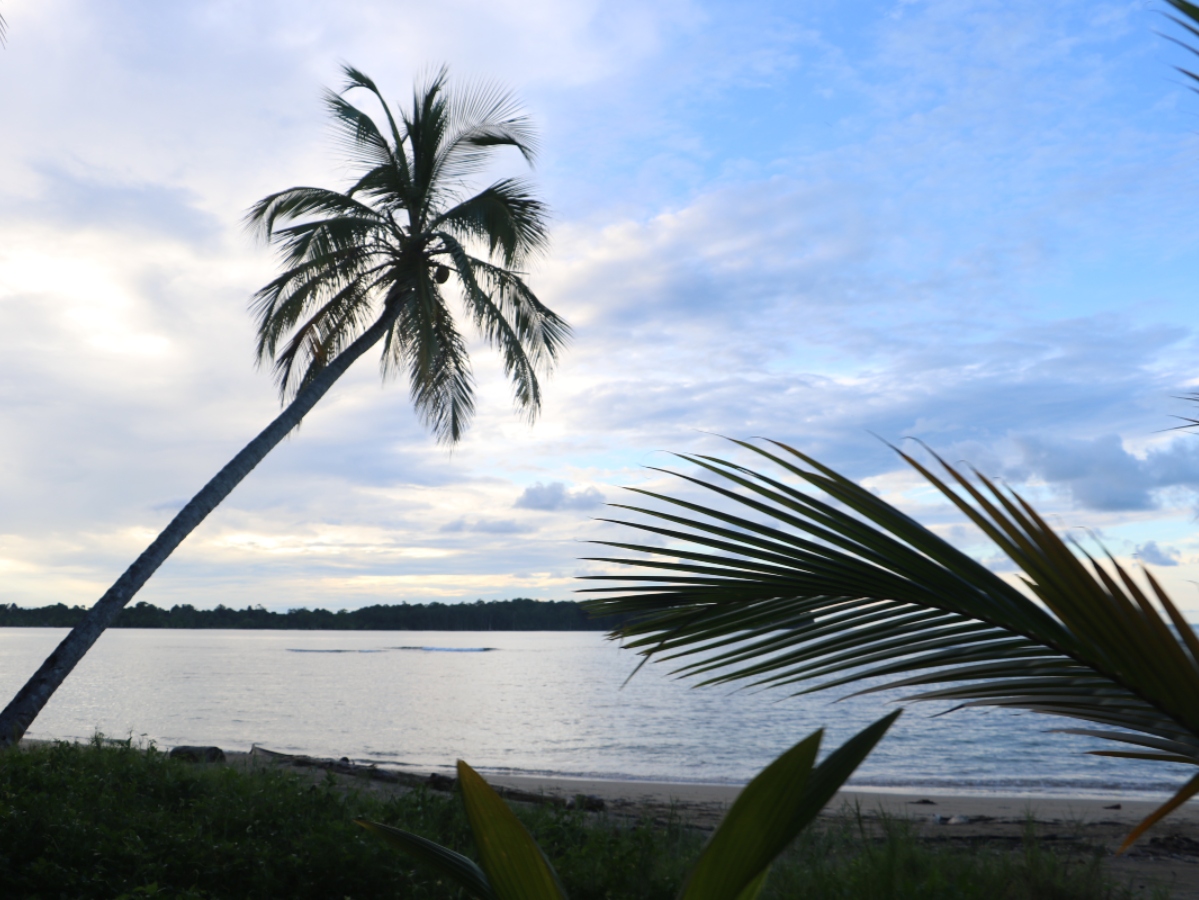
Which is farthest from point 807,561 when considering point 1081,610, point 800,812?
point 800,812

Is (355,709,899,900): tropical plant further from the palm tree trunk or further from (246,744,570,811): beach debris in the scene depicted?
the palm tree trunk

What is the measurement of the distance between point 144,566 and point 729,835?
10005 mm

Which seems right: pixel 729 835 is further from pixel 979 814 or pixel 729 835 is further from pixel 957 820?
pixel 979 814

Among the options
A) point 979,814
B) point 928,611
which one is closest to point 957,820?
point 979,814

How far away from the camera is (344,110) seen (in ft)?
40.9

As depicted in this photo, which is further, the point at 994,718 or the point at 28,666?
the point at 28,666

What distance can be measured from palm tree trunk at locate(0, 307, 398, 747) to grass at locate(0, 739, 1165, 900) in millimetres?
3800

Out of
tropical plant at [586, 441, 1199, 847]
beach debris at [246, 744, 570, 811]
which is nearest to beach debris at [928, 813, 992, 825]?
beach debris at [246, 744, 570, 811]

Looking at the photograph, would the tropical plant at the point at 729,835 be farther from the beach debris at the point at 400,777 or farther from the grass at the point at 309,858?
the beach debris at the point at 400,777

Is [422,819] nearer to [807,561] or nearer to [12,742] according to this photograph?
[807,561]

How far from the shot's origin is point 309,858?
4.41 metres

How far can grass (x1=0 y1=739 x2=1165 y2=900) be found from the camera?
4059 millimetres

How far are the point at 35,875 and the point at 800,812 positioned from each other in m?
4.39

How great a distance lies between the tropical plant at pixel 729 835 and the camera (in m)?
1.16
